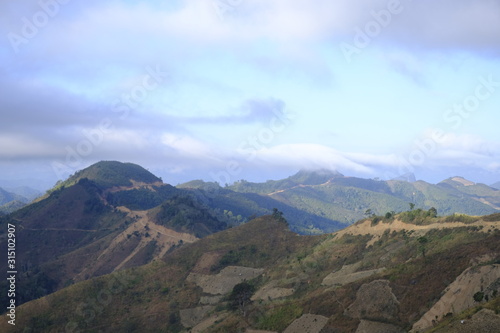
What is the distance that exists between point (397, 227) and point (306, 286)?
28797mm

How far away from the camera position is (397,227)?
10625cm

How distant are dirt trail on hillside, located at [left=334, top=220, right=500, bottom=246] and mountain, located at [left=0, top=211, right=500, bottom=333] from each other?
373mm

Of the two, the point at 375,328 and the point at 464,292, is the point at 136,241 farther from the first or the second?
the point at 464,292

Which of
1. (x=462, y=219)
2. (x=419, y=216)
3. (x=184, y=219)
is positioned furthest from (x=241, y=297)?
(x=184, y=219)

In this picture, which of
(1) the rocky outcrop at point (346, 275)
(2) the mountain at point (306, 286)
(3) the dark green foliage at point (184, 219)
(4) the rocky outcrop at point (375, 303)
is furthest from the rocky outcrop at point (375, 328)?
(3) the dark green foliage at point (184, 219)

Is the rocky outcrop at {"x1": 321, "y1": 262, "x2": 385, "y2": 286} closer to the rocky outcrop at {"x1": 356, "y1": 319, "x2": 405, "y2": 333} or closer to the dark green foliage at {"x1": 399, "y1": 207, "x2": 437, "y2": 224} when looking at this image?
the rocky outcrop at {"x1": 356, "y1": 319, "x2": 405, "y2": 333}

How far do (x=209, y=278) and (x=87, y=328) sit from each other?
105 ft

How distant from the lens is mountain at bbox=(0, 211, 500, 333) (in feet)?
209

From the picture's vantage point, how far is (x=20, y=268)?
169000 millimetres

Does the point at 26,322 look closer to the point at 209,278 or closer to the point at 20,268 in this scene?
the point at 209,278

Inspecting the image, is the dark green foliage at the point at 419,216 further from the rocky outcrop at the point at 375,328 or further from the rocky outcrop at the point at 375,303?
the rocky outcrop at the point at 375,328

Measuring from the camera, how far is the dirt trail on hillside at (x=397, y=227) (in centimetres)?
8619

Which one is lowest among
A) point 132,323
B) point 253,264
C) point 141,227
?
point 132,323

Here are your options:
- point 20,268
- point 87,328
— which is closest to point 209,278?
point 87,328
